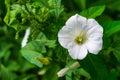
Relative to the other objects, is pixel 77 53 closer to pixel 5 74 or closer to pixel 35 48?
pixel 35 48

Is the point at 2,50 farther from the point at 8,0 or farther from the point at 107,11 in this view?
the point at 8,0

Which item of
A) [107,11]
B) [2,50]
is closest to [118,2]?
[107,11]

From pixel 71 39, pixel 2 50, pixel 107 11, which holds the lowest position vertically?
pixel 2 50

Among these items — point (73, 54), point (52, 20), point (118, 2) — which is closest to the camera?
point (73, 54)

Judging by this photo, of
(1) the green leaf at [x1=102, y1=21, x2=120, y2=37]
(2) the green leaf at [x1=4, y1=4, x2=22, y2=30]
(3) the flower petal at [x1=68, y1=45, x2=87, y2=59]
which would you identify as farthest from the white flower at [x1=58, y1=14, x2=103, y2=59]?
(2) the green leaf at [x1=4, y1=4, x2=22, y2=30]

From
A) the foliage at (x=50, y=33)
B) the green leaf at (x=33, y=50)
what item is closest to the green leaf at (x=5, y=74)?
the foliage at (x=50, y=33)

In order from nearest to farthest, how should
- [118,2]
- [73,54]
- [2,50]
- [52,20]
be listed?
[73,54] < [52,20] < [118,2] < [2,50]

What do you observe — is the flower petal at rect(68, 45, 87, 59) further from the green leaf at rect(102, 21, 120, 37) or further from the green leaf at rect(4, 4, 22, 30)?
the green leaf at rect(4, 4, 22, 30)

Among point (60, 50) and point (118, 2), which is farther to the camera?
point (118, 2)
